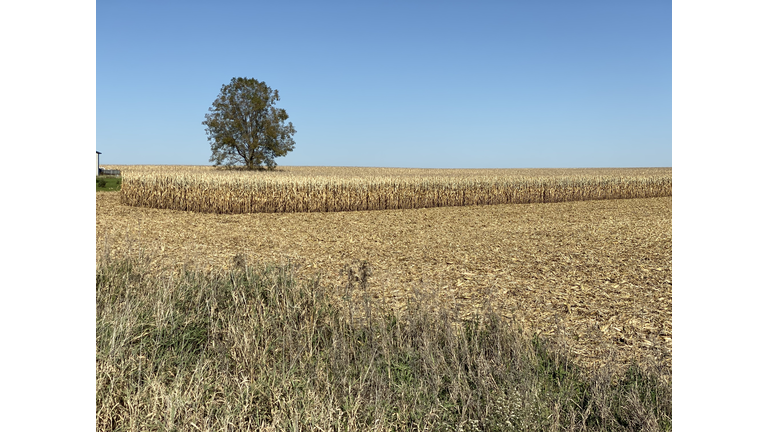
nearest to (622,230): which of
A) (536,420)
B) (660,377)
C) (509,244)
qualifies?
(509,244)

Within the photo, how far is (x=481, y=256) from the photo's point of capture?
9.71 m

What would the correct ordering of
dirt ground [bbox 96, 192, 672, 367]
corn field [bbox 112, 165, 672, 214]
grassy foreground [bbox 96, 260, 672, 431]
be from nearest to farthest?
grassy foreground [bbox 96, 260, 672, 431], dirt ground [bbox 96, 192, 672, 367], corn field [bbox 112, 165, 672, 214]

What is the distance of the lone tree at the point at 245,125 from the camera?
45.1 meters

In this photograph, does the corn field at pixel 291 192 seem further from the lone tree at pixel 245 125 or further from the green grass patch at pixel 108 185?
the lone tree at pixel 245 125

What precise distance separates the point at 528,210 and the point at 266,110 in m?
31.5

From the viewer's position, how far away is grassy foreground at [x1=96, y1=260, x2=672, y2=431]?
3.30 m

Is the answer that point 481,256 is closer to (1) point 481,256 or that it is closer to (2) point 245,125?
(1) point 481,256

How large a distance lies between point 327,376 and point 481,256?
21.3 feet

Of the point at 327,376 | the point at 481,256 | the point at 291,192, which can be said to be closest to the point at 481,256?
the point at 481,256

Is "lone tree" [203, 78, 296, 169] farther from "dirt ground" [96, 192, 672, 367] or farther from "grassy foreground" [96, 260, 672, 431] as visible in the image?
"grassy foreground" [96, 260, 672, 431]

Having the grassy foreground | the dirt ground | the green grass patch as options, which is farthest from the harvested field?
the green grass patch

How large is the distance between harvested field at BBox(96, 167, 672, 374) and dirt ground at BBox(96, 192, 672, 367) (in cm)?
3

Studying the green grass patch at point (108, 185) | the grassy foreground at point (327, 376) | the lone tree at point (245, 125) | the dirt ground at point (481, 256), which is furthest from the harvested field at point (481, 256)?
the lone tree at point (245, 125)

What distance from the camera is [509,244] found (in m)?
11.3
